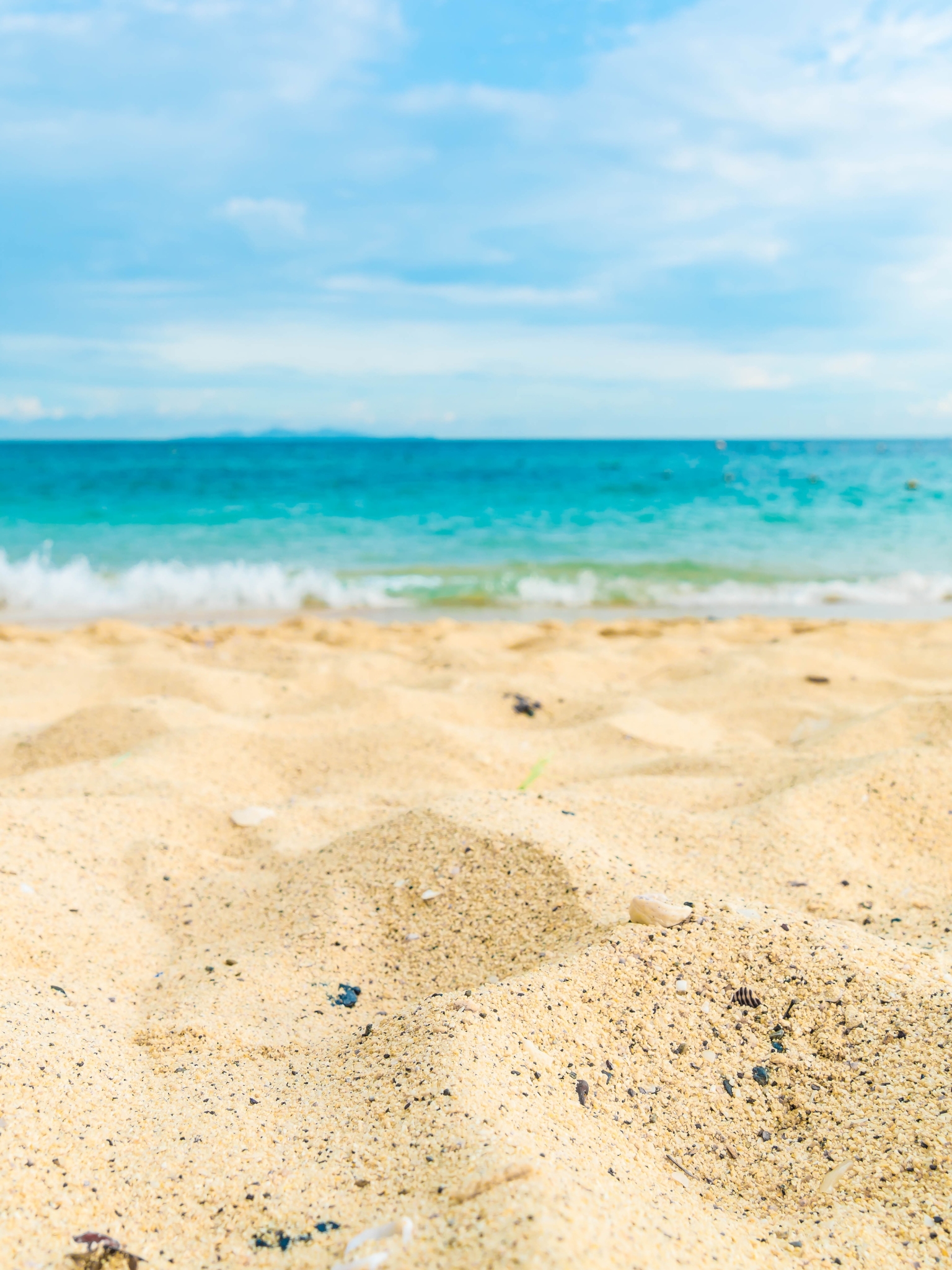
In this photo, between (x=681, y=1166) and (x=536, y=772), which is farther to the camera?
(x=536, y=772)

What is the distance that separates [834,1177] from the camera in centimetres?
115

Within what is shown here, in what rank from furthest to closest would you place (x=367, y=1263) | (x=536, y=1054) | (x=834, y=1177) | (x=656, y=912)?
(x=656, y=912), (x=536, y=1054), (x=834, y=1177), (x=367, y=1263)

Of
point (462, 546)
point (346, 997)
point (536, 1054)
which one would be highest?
point (462, 546)

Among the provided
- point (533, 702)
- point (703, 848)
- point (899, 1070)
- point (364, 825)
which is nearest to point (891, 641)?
point (533, 702)

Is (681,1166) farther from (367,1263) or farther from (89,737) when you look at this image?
(89,737)

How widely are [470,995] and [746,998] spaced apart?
47 centimetres

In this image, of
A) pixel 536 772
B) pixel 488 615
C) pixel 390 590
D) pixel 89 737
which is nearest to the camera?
pixel 536 772

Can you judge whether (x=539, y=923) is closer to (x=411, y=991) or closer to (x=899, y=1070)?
(x=411, y=991)

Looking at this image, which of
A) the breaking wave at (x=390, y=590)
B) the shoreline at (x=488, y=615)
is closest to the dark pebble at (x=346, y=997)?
the shoreline at (x=488, y=615)

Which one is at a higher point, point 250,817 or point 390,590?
point 390,590

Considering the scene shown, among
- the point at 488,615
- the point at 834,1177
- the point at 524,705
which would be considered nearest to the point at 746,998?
the point at 834,1177

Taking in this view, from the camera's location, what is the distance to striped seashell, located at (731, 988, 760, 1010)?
1443 mm

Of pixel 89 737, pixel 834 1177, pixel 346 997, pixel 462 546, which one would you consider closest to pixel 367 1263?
pixel 834 1177

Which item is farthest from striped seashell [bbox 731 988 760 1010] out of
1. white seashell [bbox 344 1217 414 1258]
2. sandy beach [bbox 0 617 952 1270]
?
white seashell [bbox 344 1217 414 1258]
